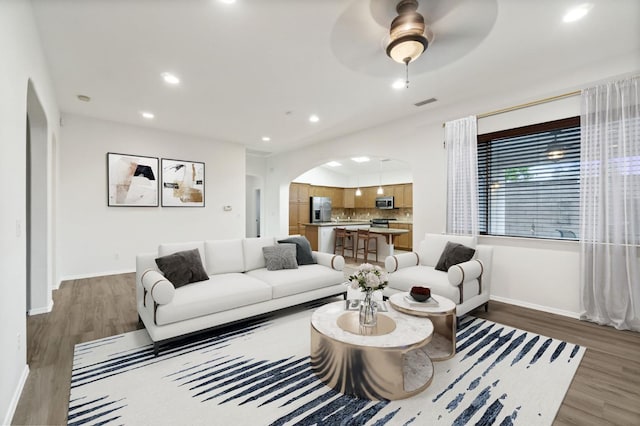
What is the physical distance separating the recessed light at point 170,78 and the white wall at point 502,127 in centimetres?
350

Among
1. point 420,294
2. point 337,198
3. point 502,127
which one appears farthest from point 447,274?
point 337,198

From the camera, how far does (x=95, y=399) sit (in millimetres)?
1898

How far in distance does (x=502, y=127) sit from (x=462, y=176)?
83 centimetres

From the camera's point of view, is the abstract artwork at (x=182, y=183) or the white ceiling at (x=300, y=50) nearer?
the white ceiling at (x=300, y=50)

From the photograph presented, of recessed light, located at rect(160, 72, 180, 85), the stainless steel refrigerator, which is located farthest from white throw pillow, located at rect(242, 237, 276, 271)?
the stainless steel refrigerator

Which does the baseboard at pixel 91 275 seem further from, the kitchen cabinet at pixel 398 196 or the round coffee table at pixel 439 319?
the kitchen cabinet at pixel 398 196

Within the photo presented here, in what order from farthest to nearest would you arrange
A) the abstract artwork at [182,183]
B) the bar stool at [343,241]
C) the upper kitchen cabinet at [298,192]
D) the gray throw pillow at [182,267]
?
the upper kitchen cabinet at [298,192], the bar stool at [343,241], the abstract artwork at [182,183], the gray throw pillow at [182,267]

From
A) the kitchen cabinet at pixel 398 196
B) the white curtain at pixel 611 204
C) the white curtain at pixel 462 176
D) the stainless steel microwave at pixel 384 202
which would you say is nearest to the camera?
the white curtain at pixel 611 204

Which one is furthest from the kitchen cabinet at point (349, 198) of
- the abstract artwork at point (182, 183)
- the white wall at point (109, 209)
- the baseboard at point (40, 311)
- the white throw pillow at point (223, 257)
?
the baseboard at point (40, 311)

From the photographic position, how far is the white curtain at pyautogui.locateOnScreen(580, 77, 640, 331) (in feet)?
9.85

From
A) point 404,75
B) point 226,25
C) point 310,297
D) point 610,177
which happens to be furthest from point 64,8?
point 610,177

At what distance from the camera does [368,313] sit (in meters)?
2.26

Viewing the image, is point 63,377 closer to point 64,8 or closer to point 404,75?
point 64,8

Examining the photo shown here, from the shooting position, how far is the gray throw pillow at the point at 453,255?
3.55 metres
